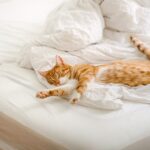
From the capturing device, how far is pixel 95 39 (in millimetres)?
1720

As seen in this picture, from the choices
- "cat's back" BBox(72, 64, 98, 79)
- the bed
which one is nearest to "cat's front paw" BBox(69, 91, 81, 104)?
the bed

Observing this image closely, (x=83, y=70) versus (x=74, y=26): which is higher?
(x=74, y=26)

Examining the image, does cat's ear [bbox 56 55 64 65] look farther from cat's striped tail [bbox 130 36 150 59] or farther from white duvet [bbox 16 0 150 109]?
cat's striped tail [bbox 130 36 150 59]

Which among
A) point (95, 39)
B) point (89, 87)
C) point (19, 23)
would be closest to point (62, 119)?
point (89, 87)

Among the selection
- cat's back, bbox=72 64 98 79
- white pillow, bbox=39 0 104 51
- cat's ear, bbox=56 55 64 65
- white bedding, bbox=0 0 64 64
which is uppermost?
white pillow, bbox=39 0 104 51

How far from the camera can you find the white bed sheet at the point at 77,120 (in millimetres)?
1201

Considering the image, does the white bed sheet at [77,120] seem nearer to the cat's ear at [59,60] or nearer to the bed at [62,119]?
the bed at [62,119]

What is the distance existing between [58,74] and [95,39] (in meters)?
0.36

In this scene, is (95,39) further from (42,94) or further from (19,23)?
(19,23)

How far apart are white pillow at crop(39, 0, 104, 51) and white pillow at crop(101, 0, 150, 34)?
0.20ft

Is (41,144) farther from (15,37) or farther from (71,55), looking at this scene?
(15,37)

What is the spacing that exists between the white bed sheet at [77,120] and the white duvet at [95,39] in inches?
2.2

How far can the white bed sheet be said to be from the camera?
120cm

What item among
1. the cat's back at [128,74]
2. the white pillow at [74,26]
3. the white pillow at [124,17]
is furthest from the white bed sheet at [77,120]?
the white pillow at [124,17]
